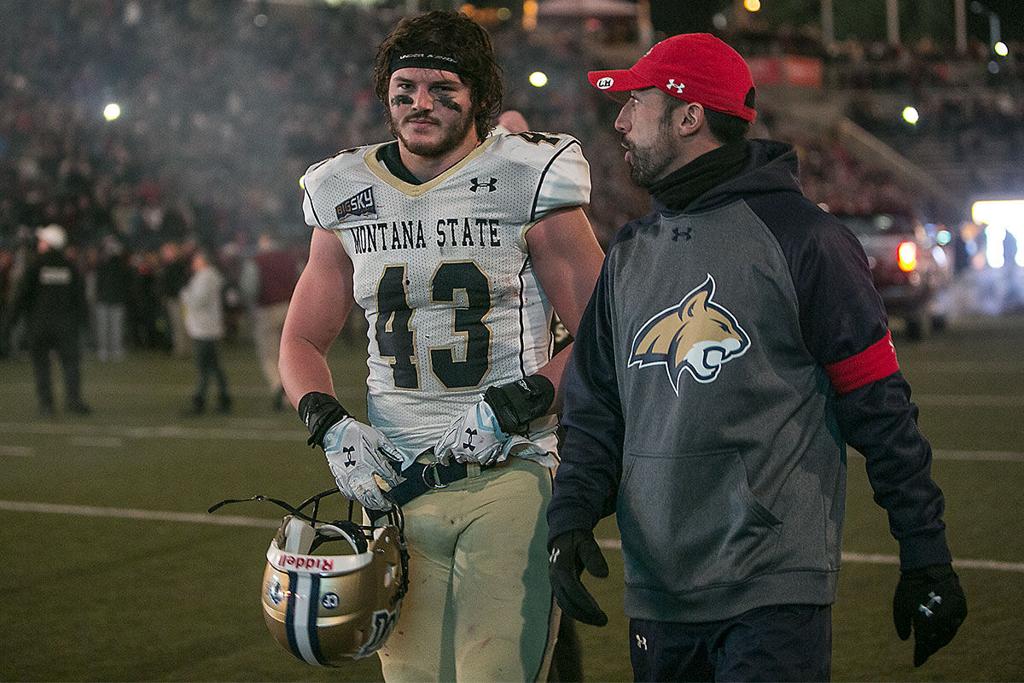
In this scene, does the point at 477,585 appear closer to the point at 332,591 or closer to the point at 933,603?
the point at 332,591

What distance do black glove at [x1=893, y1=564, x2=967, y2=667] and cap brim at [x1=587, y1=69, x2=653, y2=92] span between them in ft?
3.73

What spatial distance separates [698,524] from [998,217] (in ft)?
110

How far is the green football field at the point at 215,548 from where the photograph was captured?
5.68 metres

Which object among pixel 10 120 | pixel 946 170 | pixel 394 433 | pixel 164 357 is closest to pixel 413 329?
pixel 394 433

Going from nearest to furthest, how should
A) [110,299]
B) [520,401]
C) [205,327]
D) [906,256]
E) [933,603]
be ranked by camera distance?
[933,603]
[520,401]
[205,327]
[906,256]
[110,299]

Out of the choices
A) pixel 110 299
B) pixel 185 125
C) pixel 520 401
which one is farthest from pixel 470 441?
pixel 185 125

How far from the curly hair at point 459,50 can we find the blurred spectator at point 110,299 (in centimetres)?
1927

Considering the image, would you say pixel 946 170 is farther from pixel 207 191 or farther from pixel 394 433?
pixel 394 433

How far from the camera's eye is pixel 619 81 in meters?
3.15

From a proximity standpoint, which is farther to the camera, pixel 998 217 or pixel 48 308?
pixel 998 217

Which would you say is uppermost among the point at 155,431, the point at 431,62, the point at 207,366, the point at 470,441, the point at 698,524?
the point at 431,62

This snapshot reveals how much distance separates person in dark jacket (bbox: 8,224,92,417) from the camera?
1500 cm

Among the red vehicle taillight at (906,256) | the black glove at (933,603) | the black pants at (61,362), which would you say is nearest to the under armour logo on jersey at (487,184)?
the black glove at (933,603)

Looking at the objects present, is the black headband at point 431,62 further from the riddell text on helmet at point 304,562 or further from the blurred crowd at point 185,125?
the blurred crowd at point 185,125
